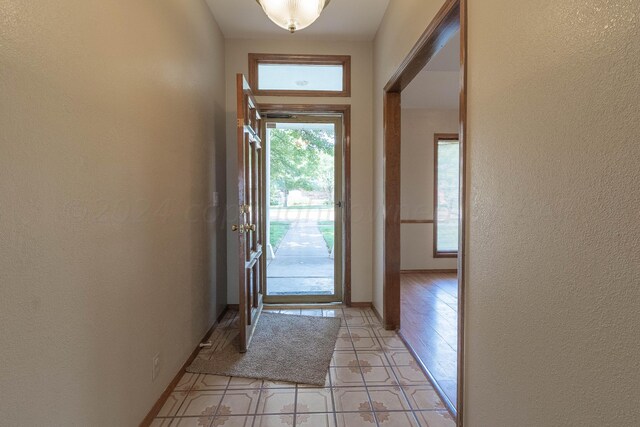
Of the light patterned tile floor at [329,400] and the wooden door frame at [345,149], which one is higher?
the wooden door frame at [345,149]

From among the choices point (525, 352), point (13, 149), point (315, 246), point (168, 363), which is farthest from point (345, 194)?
point (13, 149)

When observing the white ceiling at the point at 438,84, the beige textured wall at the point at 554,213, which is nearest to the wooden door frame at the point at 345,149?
the white ceiling at the point at 438,84

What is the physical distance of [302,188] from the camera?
4023 millimetres

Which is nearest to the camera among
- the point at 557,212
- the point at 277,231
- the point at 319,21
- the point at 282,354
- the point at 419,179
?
the point at 557,212

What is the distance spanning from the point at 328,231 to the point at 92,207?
2892mm

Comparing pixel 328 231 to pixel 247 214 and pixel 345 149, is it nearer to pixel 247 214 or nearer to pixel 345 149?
pixel 345 149

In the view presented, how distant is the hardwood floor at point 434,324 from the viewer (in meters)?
2.33

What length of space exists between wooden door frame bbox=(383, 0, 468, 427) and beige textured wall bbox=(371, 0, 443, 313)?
0.32 ft

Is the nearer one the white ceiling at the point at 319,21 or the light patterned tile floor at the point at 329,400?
the light patterned tile floor at the point at 329,400

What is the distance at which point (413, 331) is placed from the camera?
3004 millimetres

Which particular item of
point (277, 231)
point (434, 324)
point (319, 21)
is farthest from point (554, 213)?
point (277, 231)

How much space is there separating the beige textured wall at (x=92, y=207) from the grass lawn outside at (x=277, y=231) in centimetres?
181

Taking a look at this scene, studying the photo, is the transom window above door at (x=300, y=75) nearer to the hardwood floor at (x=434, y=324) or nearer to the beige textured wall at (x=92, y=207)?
the beige textured wall at (x=92, y=207)

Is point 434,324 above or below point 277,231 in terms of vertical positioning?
below
